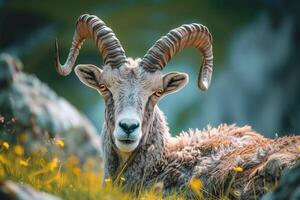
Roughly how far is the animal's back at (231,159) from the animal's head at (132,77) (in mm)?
709

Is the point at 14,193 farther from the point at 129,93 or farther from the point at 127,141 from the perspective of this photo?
the point at 129,93

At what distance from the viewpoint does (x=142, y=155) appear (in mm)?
11234

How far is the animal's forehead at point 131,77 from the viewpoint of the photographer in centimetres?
1113

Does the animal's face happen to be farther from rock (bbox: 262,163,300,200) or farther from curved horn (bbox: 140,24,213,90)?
rock (bbox: 262,163,300,200)

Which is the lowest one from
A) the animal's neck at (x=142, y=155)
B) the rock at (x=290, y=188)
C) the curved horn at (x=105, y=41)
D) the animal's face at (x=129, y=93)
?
the rock at (x=290, y=188)

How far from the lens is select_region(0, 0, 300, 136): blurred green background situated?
3159 centimetres

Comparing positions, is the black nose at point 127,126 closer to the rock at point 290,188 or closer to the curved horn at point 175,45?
the curved horn at point 175,45

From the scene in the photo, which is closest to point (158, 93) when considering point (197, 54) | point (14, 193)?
point (14, 193)

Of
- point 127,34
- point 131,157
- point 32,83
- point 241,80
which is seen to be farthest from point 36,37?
point 131,157

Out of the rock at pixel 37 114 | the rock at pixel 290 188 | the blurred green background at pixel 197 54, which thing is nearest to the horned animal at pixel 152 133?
the rock at pixel 290 188

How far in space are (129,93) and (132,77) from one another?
326 mm

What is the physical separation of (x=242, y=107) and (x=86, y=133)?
47.0 ft

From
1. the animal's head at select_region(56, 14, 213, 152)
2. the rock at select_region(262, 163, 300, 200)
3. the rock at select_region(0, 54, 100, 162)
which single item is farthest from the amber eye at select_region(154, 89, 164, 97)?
the rock at select_region(0, 54, 100, 162)

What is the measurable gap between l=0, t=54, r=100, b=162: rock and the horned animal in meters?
4.79
